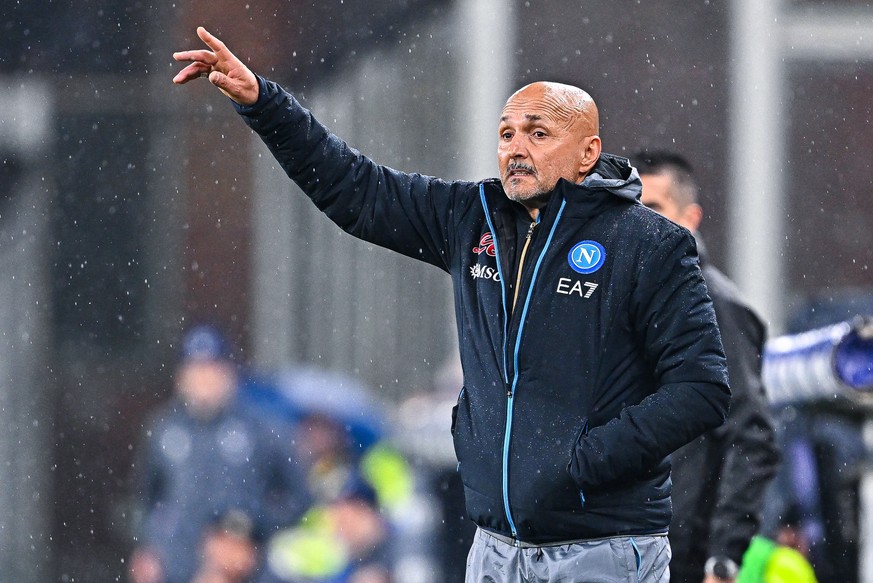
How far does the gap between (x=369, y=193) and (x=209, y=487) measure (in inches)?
135

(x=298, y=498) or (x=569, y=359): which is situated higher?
(x=569, y=359)

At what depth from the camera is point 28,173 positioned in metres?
11.0

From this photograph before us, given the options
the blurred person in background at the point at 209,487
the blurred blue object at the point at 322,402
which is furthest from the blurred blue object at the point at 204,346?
the blurred blue object at the point at 322,402

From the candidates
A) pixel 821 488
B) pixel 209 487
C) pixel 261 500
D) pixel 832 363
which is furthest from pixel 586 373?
pixel 261 500

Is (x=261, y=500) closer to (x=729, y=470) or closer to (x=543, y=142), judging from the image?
(x=729, y=470)

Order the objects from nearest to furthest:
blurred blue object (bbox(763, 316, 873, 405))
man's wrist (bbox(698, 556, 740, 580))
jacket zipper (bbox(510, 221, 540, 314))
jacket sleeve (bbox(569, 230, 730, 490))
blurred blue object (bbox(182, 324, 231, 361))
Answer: jacket sleeve (bbox(569, 230, 730, 490)) < jacket zipper (bbox(510, 221, 540, 314)) < man's wrist (bbox(698, 556, 740, 580)) < blurred blue object (bbox(763, 316, 873, 405)) < blurred blue object (bbox(182, 324, 231, 361))

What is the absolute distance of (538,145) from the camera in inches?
108

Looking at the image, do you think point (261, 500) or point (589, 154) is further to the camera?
point (261, 500)

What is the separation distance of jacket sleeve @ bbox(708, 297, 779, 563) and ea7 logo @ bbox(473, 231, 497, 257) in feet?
3.02

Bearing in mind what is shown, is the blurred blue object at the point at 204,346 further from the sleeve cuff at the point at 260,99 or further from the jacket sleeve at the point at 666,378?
the jacket sleeve at the point at 666,378

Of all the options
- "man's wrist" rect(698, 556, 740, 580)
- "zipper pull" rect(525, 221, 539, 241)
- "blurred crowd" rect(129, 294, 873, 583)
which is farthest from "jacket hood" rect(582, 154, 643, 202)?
"blurred crowd" rect(129, 294, 873, 583)

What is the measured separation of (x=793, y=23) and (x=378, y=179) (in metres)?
10.3

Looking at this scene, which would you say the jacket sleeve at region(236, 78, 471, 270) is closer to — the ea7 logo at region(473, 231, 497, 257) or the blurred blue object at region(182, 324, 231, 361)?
the ea7 logo at region(473, 231, 497, 257)

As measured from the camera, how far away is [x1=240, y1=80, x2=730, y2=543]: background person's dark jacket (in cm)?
259
